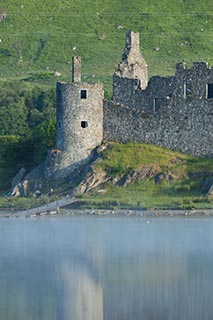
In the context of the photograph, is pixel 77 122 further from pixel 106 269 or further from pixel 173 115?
pixel 106 269

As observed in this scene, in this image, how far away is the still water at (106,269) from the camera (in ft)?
179

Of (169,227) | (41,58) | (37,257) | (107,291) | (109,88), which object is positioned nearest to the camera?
(107,291)

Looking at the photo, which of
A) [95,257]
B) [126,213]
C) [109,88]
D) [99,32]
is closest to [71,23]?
[99,32]

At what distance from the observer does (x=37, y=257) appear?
64.2 m

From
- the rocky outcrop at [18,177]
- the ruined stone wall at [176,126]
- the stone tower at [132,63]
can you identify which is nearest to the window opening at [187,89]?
the ruined stone wall at [176,126]

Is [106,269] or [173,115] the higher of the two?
[173,115]

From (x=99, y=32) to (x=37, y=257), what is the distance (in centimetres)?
8088

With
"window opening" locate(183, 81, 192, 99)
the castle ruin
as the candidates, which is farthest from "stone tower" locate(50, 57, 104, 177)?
"window opening" locate(183, 81, 192, 99)

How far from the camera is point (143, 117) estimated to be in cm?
8312

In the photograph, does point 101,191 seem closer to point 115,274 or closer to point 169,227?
point 169,227

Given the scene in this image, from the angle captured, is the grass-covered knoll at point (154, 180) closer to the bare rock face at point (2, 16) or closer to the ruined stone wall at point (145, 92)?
the ruined stone wall at point (145, 92)

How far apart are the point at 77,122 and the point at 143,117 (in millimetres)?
2898

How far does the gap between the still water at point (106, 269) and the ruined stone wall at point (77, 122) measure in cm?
693

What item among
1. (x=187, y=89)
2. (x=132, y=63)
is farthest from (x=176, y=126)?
(x=132, y=63)
